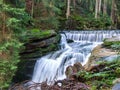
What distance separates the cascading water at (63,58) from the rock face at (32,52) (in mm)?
344

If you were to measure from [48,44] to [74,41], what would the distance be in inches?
112

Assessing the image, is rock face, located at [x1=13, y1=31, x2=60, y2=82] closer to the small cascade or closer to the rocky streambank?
the small cascade

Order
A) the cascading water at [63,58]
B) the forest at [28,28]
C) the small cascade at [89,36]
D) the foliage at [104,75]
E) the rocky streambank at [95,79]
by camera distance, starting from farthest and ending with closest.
Answer: the small cascade at [89,36] < the cascading water at [63,58] < the forest at [28,28] < the foliage at [104,75] < the rocky streambank at [95,79]

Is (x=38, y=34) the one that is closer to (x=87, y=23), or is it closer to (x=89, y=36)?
(x=89, y=36)

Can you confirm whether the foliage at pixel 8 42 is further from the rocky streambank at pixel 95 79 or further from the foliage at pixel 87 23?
the foliage at pixel 87 23

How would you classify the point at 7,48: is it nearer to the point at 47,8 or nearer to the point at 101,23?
the point at 47,8

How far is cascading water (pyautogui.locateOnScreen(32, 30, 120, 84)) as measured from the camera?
12.1 metres

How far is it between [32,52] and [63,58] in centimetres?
173

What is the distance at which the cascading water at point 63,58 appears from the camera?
1207cm

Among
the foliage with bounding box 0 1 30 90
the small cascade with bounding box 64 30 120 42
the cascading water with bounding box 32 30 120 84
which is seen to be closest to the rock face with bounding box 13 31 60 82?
the cascading water with bounding box 32 30 120 84

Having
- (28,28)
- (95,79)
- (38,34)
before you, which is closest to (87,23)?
(28,28)

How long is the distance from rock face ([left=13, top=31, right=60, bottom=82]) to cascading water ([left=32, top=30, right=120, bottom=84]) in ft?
1.13

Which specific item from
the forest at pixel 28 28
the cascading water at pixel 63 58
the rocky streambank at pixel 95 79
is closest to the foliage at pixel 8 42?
the forest at pixel 28 28

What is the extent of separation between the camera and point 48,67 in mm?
12367
